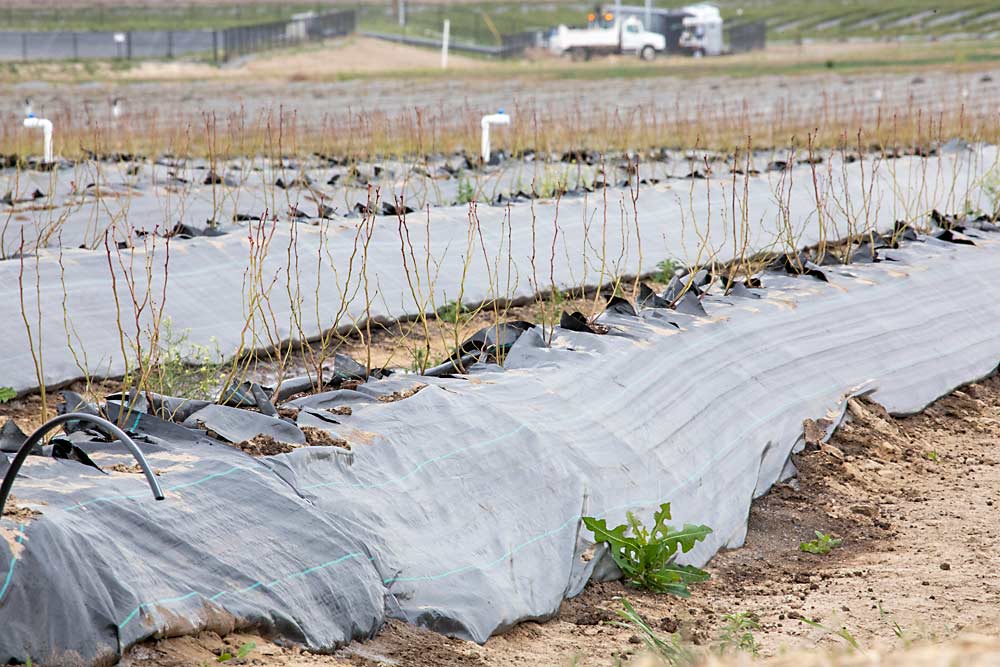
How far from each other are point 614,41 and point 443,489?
115 feet

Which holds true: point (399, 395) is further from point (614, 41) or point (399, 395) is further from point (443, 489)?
point (614, 41)

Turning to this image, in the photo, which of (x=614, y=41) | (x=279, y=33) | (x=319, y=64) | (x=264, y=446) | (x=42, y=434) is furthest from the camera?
(x=279, y=33)

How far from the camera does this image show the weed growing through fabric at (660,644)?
2.25m

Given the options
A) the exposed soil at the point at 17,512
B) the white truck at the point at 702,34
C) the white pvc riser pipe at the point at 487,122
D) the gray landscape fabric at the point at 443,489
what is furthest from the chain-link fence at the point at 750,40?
the exposed soil at the point at 17,512

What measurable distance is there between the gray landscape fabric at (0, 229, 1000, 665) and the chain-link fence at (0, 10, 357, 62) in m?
30.8

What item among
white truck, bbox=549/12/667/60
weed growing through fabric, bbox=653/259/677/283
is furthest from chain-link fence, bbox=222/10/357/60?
weed growing through fabric, bbox=653/259/677/283

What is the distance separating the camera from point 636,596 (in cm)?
349

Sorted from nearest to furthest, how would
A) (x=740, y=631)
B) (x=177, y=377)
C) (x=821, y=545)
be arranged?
(x=740, y=631)
(x=821, y=545)
(x=177, y=377)

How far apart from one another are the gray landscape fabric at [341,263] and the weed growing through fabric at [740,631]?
1.62 meters

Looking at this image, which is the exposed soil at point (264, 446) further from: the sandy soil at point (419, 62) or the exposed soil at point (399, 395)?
the sandy soil at point (419, 62)

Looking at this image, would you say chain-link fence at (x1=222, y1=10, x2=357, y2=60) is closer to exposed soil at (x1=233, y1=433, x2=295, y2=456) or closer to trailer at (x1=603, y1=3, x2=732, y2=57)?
trailer at (x1=603, y1=3, x2=732, y2=57)

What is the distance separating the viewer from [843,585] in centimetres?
358

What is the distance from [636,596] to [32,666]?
1749 millimetres

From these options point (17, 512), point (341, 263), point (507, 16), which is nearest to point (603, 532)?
point (17, 512)
